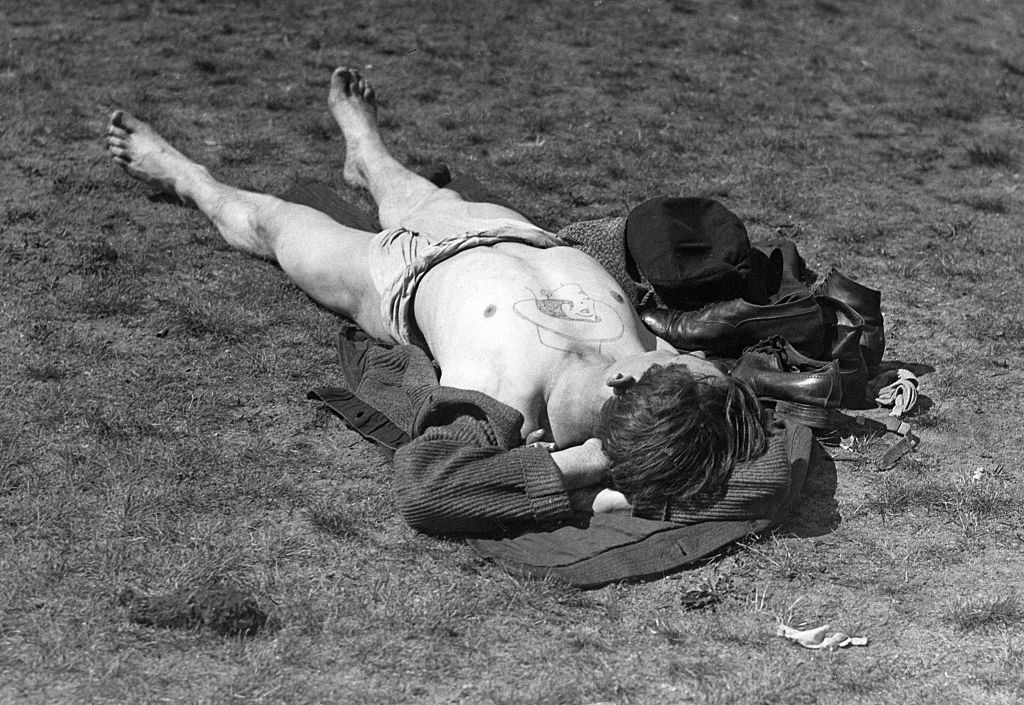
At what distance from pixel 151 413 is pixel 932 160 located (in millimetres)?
5319

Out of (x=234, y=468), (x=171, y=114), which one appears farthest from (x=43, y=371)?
(x=171, y=114)

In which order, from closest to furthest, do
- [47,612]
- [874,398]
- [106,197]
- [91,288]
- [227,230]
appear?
1. [47,612]
2. [874,398]
3. [91,288]
4. [227,230]
5. [106,197]

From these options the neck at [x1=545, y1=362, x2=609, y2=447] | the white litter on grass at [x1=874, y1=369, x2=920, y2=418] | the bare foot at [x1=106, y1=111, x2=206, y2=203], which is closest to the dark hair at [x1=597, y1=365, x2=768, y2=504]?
the neck at [x1=545, y1=362, x2=609, y2=447]

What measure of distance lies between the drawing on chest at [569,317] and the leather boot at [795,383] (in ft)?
1.84

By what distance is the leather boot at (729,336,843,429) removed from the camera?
4.67 metres

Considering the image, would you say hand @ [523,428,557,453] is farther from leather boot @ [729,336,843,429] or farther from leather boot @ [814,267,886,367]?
leather boot @ [814,267,886,367]

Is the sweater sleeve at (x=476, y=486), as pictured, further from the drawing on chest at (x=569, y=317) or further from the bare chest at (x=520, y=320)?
the drawing on chest at (x=569, y=317)

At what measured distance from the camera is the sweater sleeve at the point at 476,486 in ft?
13.1

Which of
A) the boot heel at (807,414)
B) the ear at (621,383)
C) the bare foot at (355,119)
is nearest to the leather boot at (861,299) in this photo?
the boot heel at (807,414)

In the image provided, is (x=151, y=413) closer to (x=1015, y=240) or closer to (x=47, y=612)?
(x=47, y=612)

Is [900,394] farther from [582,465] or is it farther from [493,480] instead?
[493,480]

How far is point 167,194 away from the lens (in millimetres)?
6500

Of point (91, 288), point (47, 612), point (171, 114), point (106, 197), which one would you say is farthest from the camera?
point (171, 114)

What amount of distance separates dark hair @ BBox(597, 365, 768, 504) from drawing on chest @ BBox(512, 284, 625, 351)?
45cm
